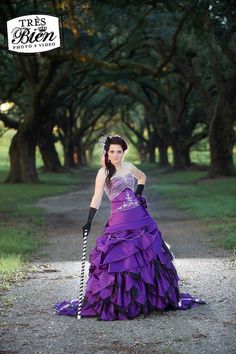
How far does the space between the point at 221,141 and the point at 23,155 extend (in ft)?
29.0

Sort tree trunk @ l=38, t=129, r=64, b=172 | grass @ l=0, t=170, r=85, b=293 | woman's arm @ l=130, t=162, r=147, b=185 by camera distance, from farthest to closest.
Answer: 1. tree trunk @ l=38, t=129, r=64, b=172
2. grass @ l=0, t=170, r=85, b=293
3. woman's arm @ l=130, t=162, r=147, b=185

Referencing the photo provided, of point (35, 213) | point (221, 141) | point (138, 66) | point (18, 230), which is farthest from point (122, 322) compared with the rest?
point (221, 141)

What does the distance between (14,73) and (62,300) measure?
880 inches

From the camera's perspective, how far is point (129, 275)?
6.29 m

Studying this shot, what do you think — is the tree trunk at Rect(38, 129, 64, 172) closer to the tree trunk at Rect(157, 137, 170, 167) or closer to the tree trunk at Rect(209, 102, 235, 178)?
the tree trunk at Rect(157, 137, 170, 167)

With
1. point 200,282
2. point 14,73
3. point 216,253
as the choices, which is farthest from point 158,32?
point 200,282

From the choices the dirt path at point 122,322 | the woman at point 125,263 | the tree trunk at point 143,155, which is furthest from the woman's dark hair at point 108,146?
the tree trunk at point 143,155

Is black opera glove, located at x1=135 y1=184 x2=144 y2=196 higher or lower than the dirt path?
higher

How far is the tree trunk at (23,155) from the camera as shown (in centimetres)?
3008

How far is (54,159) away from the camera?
42875mm

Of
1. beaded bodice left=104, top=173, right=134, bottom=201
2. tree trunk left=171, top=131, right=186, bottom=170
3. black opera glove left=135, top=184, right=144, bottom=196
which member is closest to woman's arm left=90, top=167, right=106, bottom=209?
beaded bodice left=104, top=173, right=134, bottom=201

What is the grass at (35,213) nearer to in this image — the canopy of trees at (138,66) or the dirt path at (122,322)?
the dirt path at (122,322)

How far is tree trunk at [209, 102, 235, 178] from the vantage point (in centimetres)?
2816

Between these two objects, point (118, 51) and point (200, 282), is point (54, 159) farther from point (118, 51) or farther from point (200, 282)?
point (200, 282)
